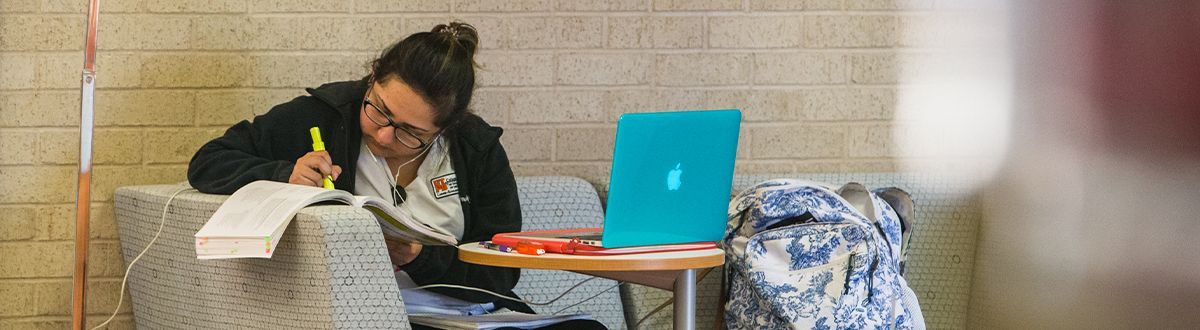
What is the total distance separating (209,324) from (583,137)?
107cm

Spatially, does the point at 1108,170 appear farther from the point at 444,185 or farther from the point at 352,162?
the point at 352,162

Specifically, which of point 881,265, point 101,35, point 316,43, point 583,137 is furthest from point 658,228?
point 101,35

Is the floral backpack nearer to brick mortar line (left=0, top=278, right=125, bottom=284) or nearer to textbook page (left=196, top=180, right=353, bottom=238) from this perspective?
textbook page (left=196, top=180, right=353, bottom=238)

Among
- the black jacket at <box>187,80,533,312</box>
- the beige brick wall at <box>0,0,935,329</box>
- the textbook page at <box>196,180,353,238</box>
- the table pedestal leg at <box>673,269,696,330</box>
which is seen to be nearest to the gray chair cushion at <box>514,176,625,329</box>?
the beige brick wall at <box>0,0,935,329</box>

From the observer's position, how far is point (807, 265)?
7.66 feet

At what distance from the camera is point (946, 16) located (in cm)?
285

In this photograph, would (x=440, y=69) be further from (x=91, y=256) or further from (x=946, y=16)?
(x=946, y=16)

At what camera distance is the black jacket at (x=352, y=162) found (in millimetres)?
2078

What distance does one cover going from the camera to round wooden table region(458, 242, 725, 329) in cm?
176

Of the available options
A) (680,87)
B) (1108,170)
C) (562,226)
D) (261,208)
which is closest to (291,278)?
(261,208)

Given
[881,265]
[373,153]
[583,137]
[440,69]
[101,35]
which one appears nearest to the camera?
[440,69]

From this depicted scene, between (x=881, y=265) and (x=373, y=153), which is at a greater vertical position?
(x=373, y=153)

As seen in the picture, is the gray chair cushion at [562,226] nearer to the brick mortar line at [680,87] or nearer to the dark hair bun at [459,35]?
the brick mortar line at [680,87]

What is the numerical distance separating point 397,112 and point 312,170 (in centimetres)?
19
